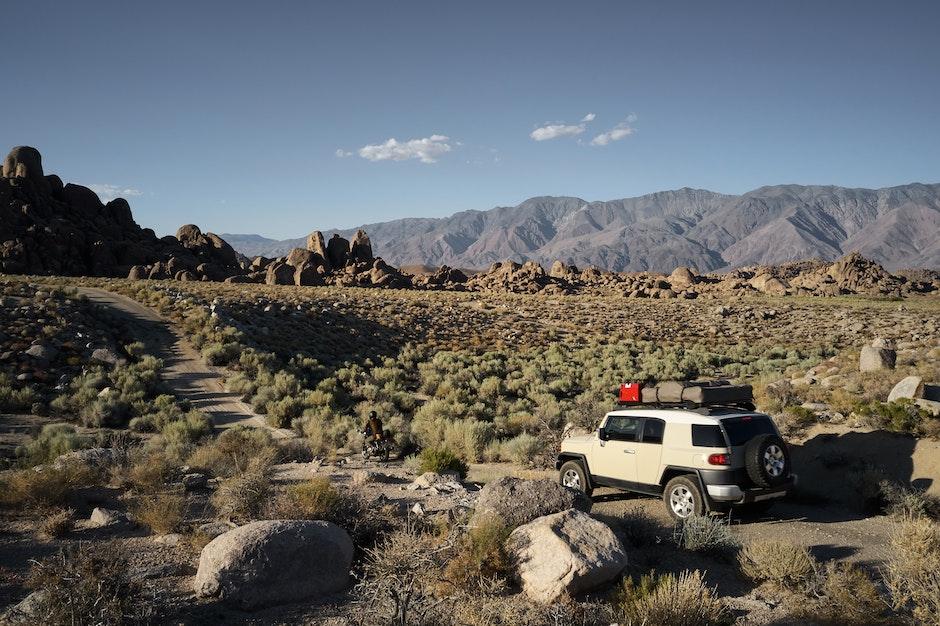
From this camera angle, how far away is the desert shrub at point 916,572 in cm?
523

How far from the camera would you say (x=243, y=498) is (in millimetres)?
8078

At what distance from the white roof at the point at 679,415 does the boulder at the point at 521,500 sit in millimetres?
2252

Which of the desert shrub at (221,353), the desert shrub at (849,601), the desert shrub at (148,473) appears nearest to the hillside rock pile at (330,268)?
the desert shrub at (221,353)

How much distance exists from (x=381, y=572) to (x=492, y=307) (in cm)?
4913

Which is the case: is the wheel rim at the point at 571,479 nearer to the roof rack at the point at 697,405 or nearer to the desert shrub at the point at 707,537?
the roof rack at the point at 697,405

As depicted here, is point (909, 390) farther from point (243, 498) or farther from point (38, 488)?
point (38, 488)

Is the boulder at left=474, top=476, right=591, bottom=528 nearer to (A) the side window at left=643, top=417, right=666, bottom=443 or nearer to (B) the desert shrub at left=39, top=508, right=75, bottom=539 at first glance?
(A) the side window at left=643, top=417, right=666, bottom=443

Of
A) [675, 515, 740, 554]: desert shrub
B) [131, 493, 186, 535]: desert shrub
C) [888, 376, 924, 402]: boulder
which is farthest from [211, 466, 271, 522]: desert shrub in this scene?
[888, 376, 924, 402]: boulder

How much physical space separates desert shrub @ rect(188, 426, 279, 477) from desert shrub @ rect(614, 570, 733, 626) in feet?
24.4

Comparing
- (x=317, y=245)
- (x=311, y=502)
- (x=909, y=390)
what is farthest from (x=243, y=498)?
(x=317, y=245)

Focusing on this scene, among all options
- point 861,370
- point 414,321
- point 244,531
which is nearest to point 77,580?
point 244,531

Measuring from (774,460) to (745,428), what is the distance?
60 cm

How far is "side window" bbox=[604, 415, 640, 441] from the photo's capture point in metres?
9.28

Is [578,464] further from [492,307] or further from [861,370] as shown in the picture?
[492,307]
